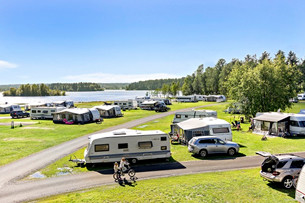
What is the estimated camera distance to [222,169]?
17.5m

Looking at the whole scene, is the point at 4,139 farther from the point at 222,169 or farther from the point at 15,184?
the point at 222,169

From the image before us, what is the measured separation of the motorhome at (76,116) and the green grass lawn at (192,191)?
3283cm

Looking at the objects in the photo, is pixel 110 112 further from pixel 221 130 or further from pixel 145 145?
pixel 145 145

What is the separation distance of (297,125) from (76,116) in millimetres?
36364

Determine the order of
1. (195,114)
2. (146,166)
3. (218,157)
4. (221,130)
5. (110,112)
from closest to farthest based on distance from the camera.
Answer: (146,166) → (218,157) → (221,130) → (195,114) → (110,112)

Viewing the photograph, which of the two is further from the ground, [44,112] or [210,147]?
[44,112]

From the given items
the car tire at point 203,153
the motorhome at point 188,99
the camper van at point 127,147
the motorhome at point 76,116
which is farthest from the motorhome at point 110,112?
the motorhome at point 188,99

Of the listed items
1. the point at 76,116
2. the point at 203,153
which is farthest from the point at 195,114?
the point at 76,116

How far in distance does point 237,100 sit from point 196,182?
109 feet

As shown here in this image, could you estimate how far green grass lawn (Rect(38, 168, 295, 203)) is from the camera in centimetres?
1234

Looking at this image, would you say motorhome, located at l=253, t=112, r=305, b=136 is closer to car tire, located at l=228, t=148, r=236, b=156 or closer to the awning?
the awning

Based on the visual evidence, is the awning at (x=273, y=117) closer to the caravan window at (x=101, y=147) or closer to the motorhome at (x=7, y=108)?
the caravan window at (x=101, y=147)

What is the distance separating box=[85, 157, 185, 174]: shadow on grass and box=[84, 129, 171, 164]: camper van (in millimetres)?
501

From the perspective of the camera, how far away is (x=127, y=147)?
63.3ft
